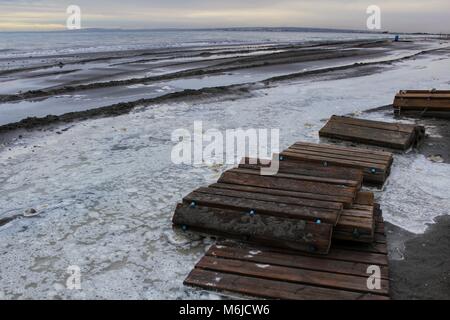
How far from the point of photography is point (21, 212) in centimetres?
623

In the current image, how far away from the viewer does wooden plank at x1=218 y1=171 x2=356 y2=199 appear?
19.2 ft

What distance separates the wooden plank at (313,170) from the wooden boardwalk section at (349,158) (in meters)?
0.29

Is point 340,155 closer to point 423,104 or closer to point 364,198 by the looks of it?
point 364,198

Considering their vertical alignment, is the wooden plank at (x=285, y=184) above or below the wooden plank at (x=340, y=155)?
below

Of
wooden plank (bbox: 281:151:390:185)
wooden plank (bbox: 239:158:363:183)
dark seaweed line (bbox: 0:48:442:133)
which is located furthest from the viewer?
dark seaweed line (bbox: 0:48:442:133)

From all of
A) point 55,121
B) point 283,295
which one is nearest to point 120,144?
point 55,121

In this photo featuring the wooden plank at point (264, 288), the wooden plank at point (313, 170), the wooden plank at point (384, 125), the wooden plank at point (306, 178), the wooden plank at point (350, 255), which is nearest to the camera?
the wooden plank at point (264, 288)

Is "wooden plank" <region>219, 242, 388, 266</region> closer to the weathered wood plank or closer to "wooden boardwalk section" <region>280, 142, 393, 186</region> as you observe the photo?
the weathered wood plank

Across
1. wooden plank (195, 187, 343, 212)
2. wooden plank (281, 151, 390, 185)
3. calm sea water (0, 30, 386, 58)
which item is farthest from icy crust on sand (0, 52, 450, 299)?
calm sea water (0, 30, 386, 58)

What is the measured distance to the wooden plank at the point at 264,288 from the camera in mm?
4141

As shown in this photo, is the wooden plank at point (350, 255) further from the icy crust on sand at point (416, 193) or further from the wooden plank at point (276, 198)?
the icy crust on sand at point (416, 193)

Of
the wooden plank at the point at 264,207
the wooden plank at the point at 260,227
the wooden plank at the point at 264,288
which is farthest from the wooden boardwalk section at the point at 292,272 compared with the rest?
the wooden plank at the point at 264,207

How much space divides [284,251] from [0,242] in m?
3.52

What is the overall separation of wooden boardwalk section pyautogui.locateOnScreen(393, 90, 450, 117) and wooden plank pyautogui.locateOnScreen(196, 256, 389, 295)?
8.80 m
